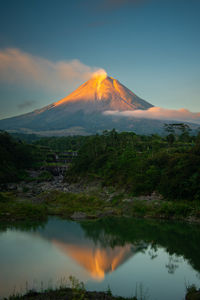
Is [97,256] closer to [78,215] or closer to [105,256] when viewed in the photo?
[105,256]

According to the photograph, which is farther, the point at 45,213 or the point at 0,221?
the point at 45,213

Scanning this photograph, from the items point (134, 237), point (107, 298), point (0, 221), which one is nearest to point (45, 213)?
point (0, 221)

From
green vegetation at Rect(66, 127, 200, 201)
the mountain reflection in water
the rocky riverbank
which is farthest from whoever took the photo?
green vegetation at Rect(66, 127, 200, 201)

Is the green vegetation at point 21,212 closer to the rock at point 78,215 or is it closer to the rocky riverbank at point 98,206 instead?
the rocky riverbank at point 98,206

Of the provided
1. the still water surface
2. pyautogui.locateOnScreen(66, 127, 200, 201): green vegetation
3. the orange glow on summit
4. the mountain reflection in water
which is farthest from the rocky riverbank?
the orange glow on summit

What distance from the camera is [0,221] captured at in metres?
25.2

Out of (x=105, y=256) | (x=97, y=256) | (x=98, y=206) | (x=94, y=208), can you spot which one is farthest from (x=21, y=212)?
(x=105, y=256)

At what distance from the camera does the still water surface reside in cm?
1322

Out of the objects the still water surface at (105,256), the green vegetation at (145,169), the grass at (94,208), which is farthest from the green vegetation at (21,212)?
the green vegetation at (145,169)

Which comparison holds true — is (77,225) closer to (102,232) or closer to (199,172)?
(102,232)

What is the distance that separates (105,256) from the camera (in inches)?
695

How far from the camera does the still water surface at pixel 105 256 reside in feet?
43.4

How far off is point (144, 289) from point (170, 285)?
145cm

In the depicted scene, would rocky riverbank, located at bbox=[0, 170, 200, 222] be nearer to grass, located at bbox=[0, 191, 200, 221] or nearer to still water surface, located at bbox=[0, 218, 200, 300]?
grass, located at bbox=[0, 191, 200, 221]
